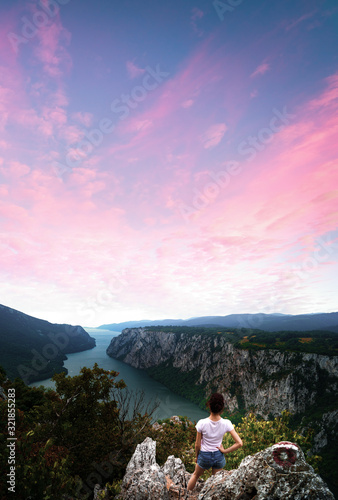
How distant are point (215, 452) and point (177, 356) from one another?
→ 17550 cm

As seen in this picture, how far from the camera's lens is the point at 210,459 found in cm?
673

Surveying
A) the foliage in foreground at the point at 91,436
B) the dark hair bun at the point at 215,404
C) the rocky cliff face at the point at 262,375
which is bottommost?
the rocky cliff face at the point at 262,375

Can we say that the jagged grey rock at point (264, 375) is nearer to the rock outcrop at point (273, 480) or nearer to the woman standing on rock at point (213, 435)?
the woman standing on rock at point (213, 435)

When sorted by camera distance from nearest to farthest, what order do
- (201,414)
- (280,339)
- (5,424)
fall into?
(5,424) → (201,414) → (280,339)

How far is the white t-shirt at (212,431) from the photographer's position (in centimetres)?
650

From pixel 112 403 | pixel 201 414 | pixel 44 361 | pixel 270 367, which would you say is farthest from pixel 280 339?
pixel 44 361

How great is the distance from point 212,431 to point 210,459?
1059 millimetres

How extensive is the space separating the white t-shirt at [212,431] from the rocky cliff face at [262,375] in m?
97.8

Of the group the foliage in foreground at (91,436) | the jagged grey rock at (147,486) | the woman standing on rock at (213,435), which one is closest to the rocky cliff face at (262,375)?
the foliage in foreground at (91,436)

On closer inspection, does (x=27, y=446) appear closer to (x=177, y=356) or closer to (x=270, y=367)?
(x=270, y=367)

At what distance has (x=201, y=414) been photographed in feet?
328

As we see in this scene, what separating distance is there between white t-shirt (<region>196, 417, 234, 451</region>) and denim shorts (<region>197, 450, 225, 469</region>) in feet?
0.58

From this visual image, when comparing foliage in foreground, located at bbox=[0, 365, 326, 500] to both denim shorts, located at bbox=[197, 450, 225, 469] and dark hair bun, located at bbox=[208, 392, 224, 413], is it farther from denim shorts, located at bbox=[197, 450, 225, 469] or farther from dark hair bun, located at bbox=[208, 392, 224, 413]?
dark hair bun, located at bbox=[208, 392, 224, 413]

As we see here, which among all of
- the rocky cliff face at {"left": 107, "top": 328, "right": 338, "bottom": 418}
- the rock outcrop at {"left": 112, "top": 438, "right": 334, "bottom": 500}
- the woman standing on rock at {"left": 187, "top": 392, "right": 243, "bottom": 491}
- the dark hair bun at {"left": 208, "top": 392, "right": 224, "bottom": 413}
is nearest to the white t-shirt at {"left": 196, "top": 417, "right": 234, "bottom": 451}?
the woman standing on rock at {"left": 187, "top": 392, "right": 243, "bottom": 491}
